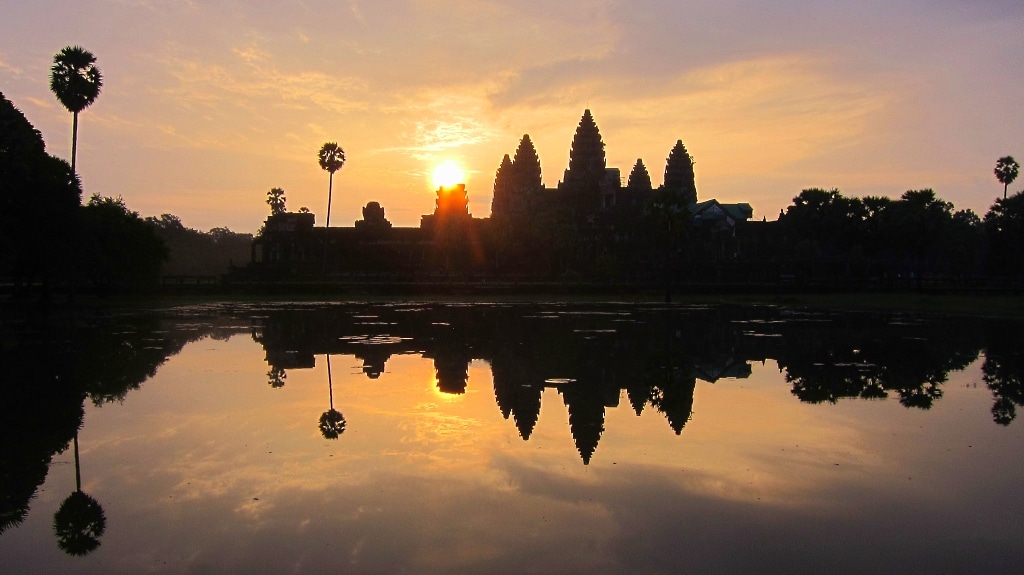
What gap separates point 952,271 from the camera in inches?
3957

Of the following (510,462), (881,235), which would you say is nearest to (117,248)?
(510,462)

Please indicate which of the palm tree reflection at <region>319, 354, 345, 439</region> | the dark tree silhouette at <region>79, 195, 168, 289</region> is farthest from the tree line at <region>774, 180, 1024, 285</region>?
the palm tree reflection at <region>319, 354, 345, 439</region>

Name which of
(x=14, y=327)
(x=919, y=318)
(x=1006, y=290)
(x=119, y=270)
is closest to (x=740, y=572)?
(x=14, y=327)

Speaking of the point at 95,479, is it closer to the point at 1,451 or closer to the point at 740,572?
the point at 1,451

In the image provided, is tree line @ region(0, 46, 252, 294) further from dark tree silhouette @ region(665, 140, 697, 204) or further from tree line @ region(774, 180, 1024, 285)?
dark tree silhouette @ region(665, 140, 697, 204)

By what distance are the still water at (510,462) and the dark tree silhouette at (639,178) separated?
98846mm

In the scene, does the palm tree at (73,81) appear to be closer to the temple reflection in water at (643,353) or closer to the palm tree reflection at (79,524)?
the temple reflection in water at (643,353)

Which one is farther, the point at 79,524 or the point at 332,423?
the point at 332,423

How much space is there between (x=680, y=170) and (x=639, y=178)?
7.13 metres

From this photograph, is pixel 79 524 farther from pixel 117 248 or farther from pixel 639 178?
pixel 639 178

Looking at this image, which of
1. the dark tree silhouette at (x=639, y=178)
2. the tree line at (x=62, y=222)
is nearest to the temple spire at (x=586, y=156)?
the dark tree silhouette at (x=639, y=178)

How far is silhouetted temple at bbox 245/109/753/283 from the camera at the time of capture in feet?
268

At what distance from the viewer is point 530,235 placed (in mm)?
80250

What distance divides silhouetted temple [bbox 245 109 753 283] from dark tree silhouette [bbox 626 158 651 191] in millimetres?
177
